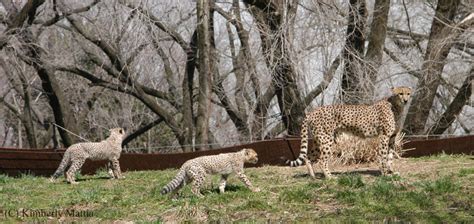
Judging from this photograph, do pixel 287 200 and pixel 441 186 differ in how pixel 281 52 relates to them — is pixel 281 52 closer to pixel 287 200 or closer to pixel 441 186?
pixel 287 200

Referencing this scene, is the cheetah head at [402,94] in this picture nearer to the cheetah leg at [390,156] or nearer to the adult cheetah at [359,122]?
the adult cheetah at [359,122]

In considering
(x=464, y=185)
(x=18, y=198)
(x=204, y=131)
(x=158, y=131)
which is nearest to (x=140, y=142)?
(x=158, y=131)

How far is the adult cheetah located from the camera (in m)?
12.3

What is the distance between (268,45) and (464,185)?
24.5 feet

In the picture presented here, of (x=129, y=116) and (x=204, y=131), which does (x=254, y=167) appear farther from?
(x=129, y=116)

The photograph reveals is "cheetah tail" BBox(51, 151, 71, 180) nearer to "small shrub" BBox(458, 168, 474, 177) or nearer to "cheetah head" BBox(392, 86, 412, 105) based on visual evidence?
"cheetah head" BBox(392, 86, 412, 105)

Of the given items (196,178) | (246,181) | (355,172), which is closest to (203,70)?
(355,172)

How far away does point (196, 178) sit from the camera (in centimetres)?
1083

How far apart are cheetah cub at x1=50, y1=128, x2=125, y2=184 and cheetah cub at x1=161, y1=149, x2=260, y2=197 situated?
13.2ft

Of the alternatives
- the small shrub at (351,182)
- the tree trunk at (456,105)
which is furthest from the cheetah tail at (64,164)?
the tree trunk at (456,105)

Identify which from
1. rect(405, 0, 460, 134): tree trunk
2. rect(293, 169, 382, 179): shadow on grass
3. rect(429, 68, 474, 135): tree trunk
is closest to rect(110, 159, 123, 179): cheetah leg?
rect(293, 169, 382, 179): shadow on grass

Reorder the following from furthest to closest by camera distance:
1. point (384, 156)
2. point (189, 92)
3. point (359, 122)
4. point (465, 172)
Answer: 1. point (189, 92)
2. point (359, 122)
3. point (384, 156)
4. point (465, 172)

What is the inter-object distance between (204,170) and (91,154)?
4.48 metres

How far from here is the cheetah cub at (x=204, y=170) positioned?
428 inches
